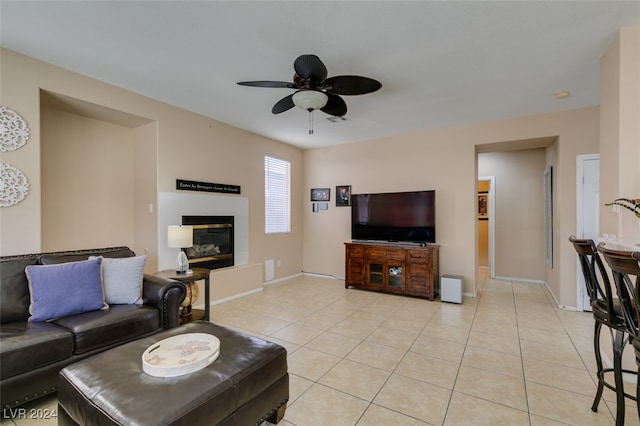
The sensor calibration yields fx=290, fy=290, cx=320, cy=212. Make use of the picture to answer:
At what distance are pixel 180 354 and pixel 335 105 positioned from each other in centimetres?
236

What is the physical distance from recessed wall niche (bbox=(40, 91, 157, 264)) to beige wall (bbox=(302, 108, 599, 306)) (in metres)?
3.11

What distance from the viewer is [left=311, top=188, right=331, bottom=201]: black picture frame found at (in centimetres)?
588

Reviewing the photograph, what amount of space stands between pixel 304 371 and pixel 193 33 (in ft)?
9.40

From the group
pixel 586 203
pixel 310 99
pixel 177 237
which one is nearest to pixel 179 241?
pixel 177 237

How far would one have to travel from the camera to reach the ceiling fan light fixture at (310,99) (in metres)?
2.44

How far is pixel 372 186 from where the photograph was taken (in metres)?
5.39

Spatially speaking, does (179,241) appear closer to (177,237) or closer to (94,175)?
(177,237)

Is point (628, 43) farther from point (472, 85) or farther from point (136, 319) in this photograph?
point (136, 319)

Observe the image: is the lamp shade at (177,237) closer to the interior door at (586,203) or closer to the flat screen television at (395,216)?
the flat screen television at (395,216)

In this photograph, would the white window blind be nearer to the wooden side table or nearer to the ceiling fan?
the wooden side table

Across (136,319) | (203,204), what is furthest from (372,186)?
(136,319)

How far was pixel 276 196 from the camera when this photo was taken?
5.64 meters

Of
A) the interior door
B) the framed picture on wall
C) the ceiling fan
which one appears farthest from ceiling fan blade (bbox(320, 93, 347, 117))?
the framed picture on wall

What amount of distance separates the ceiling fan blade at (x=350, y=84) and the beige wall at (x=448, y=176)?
2.78 meters
